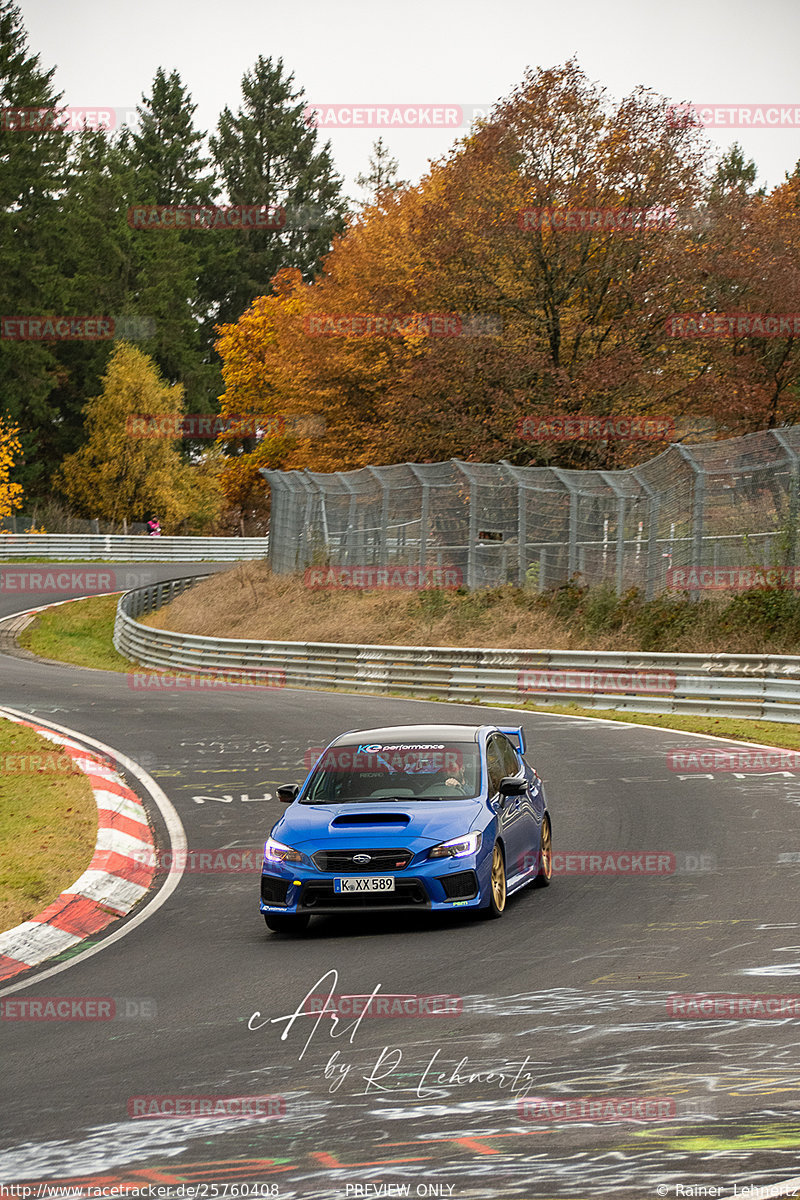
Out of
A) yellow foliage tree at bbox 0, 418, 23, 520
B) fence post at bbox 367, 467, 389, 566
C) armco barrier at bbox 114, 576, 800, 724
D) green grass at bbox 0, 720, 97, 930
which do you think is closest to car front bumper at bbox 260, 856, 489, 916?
green grass at bbox 0, 720, 97, 930

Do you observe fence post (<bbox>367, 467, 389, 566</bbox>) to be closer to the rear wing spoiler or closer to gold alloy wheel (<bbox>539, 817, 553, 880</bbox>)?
the rear wing spoiler

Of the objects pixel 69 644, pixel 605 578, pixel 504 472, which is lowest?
pixel 69 644

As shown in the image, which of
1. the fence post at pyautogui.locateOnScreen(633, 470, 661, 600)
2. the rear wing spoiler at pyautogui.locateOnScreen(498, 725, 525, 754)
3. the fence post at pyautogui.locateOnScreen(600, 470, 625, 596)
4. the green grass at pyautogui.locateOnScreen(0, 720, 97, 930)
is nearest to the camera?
the green grass at pyautogui.locateOnScreen(0, 720, 97, 930)

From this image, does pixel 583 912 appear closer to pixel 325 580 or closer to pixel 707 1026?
pixel 707 1026

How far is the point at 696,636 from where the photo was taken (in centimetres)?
2652

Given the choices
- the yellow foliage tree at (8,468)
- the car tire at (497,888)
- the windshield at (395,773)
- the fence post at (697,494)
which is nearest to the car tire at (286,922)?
the windshield at (395,773)

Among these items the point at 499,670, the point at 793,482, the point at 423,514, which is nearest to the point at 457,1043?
the point at 793,482

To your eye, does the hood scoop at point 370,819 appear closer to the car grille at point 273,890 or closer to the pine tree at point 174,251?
the car grille at point 273,890

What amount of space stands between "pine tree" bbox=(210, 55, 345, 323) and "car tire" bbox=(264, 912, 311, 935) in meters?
90.5

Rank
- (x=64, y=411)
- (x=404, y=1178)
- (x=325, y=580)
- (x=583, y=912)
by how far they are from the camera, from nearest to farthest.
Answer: (x=404, y=1178) < (x=583, y=912) < (x=325, y=580) < (x=64, y=411)

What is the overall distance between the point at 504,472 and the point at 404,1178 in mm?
27193

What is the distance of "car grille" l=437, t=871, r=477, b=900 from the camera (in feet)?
32.9

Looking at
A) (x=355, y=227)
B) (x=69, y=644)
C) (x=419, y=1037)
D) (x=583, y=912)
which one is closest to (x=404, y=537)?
(x=69, y=644)

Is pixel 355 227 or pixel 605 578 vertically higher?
pixel 355 227
